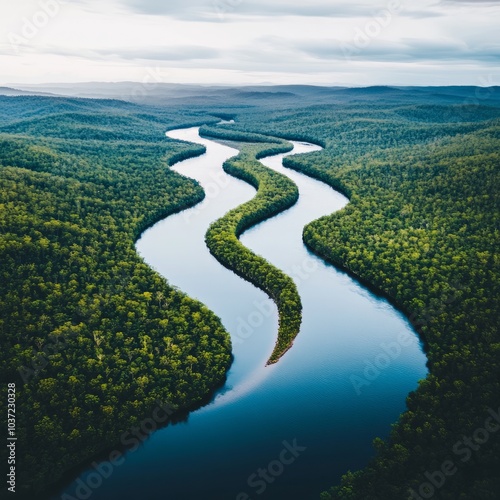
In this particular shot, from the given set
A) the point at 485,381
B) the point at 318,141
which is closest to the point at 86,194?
the point at 485,381

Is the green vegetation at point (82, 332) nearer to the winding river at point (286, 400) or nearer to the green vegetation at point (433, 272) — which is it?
the winding river at point (286, 400)

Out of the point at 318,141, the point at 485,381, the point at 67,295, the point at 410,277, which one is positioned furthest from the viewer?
the point at 318,141

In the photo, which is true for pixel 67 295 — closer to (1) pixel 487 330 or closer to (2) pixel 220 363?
(2) pixel 220 363

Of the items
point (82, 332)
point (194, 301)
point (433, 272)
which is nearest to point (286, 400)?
point (194, 301)

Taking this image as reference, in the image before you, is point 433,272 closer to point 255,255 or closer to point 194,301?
point 255,255

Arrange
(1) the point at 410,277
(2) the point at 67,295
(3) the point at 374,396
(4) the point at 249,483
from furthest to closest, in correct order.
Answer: (1) the point at 410,277
(2) the point at 67,295
(3) the point at 374,396
(4) the point at 249,483

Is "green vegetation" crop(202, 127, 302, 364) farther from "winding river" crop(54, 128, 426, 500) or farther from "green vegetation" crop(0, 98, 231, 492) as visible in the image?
"green vegetation" crop(0, 98, 231, 492)
